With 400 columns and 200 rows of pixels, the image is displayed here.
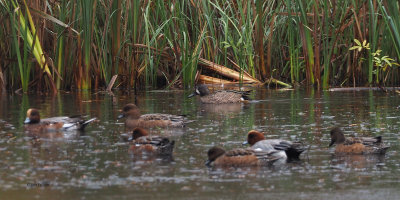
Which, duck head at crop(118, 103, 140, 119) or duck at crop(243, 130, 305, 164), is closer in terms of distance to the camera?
duck at crop(243, 130, 305, 164)

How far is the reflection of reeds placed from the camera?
1639cm

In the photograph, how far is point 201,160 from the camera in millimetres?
8820

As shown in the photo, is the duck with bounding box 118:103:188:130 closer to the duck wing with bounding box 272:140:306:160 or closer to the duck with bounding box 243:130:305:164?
the duck with bounding box 243:130:305:164

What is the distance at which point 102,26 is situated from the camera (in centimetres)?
1748

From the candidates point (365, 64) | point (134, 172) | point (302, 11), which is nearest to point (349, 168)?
point (134, 172)

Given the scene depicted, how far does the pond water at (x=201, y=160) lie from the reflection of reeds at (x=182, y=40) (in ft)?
6.79

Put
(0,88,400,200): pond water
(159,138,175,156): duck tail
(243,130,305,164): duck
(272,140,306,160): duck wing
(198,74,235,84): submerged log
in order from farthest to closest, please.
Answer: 1. (198,74,235,84): submerged log
2. (159,138,175,156): duck tail
3. (272,140,306,160): duck wing
4. (243,130,305,164): duck
5. (0,88,400,200): pond water

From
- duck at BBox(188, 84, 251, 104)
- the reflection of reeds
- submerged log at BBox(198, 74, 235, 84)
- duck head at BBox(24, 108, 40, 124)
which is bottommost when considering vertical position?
duck head at BBox(24, 108, 40, 124)

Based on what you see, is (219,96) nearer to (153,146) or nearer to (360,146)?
(153,146)

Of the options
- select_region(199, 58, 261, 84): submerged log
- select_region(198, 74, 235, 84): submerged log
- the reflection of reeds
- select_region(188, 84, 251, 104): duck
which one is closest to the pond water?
select_region(188, 84, 251, 104): duck

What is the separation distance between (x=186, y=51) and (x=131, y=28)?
4.14ft

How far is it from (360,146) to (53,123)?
4.45 m

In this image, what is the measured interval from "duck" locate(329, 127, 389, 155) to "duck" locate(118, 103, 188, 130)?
120 inches

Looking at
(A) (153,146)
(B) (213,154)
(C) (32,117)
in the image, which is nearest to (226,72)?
(C) (32,117)
